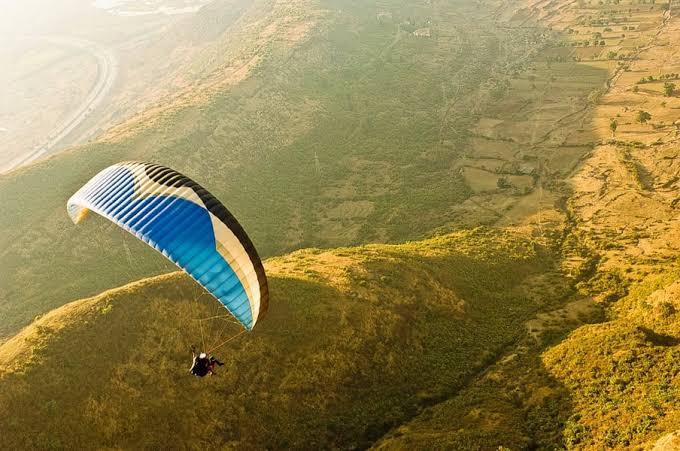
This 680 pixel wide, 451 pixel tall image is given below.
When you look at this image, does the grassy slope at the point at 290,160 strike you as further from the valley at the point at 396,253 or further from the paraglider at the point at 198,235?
A: the paraglider at the point at 198,235

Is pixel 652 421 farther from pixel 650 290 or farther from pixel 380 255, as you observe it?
pixel 380 255

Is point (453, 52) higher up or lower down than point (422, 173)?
higher up

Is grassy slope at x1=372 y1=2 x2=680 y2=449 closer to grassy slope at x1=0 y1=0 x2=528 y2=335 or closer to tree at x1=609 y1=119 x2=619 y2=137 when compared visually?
tree at x1=609 y1=119 x2=619 y2=137

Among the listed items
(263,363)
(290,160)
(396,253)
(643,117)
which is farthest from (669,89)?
(263,363)

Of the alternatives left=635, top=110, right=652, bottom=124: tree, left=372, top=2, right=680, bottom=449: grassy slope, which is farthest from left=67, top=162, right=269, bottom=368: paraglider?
left=635, top=110, right=652, bottom=124: tree

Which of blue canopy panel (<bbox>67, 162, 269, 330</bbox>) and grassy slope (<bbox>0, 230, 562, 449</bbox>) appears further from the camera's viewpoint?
grassy slope (<bbox>0, 230, 562, 449</bbox>)

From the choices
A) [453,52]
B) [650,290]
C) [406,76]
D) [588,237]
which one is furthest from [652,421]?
[453,52]
